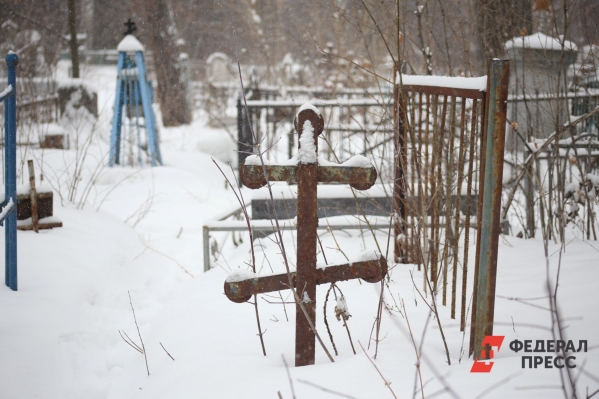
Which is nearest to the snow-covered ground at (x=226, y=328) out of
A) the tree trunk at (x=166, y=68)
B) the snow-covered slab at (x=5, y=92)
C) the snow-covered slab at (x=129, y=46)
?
the snow-covered slab at (x=5, y=92)

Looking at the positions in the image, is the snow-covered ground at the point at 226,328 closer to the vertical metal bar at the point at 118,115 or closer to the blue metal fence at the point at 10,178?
the blue metal fence at the point at 10,178

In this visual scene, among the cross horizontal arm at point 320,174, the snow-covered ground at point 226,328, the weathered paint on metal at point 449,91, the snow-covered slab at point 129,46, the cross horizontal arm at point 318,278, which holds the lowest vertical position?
the snow-covered ground at point 226,328

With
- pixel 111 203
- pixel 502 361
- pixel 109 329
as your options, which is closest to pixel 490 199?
pixel 502 361

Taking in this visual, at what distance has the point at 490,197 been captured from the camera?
1933 millimetres

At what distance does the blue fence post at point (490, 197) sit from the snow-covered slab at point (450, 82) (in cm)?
23

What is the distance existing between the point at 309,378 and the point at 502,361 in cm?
73

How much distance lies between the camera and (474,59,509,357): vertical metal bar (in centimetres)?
187

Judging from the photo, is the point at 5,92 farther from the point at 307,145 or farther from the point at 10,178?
the point at 307,145

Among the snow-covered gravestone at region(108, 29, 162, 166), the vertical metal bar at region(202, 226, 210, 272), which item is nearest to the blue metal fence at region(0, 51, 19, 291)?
the vertical metal bar at region(202, 226, 210, 272)

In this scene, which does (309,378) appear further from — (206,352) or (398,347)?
(206,352)

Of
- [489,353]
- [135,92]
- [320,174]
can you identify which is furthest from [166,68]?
[489,353]

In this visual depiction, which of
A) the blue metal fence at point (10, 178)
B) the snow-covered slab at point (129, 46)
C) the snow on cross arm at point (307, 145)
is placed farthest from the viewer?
the snow-covered slab at point (129, 46)

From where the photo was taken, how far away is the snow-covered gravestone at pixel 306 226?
202cm

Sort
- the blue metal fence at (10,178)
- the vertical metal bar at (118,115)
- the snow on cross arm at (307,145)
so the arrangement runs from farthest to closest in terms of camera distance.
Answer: the vertical metal bar at (118,115) → the blue metal fence at (10,178) → the snow on cross arm at (307,145)
